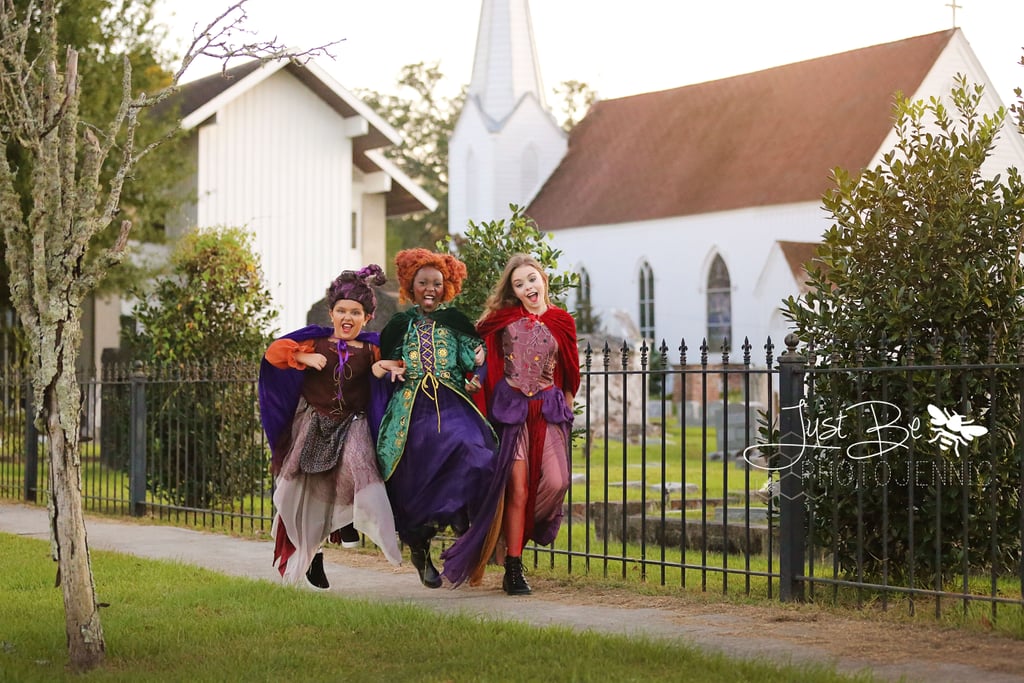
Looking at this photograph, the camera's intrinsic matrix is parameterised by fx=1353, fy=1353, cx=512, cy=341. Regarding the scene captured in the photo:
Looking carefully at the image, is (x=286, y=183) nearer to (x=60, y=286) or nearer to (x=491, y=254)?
(x=491, y=254)

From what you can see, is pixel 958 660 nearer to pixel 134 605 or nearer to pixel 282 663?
pixel 282 663

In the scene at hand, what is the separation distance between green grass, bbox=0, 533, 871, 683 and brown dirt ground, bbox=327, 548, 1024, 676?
2.20 feet

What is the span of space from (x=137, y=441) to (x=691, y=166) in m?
32.6

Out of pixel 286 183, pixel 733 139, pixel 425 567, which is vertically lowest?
pixel 425 567

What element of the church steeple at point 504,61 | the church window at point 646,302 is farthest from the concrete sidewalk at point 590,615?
the church steeple at point 504,61

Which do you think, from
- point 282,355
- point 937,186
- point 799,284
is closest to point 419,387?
point 282,355

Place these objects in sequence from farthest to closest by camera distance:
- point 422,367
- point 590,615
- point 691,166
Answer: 1. point 691,166
2. point 422,367
3. point 590,615

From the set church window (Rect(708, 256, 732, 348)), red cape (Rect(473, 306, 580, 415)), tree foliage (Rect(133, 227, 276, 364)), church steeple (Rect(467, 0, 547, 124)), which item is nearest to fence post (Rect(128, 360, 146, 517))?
tree foliage (Rect(133, 227, 276, 364))

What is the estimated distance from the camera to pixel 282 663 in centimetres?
557

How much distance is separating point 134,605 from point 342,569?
71.4 inches

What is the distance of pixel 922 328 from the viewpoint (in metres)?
7.20

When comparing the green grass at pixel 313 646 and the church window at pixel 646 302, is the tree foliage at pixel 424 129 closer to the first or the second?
the church window at pixel 646 302

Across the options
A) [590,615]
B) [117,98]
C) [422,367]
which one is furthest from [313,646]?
[117,98]

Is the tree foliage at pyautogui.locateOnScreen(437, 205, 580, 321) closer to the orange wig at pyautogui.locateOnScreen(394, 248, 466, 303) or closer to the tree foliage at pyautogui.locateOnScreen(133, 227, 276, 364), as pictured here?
the orange wig at pyautogui.locateOnScreen(394, 248, 466, 303)
